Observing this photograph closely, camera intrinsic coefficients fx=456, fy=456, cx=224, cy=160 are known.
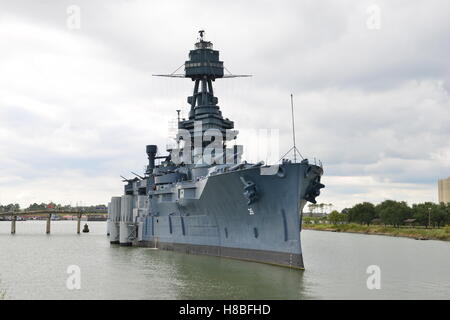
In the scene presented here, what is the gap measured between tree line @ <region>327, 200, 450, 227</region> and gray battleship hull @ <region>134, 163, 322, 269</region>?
203 feet

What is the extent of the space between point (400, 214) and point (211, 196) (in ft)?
222

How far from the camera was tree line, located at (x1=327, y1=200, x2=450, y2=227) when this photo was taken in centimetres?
8500

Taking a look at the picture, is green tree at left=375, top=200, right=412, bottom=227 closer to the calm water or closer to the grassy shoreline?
the grassy shoreline

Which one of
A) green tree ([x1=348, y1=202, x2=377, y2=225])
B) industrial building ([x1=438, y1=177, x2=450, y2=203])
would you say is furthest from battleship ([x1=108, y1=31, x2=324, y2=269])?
industrial building ([x1=438, y1=177, x2=450, y2=203])

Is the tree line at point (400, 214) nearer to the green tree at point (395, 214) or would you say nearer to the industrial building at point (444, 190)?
the green tree at point (395, 214)

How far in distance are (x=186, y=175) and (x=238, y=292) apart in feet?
65.7

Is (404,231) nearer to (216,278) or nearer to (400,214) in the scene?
(400,214)

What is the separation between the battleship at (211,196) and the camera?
26094mm

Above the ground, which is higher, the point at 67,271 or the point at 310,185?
the point at 310,185

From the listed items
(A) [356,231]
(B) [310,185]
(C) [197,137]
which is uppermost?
(C) [197,137]

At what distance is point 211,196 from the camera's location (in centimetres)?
3059

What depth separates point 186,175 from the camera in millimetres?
39531
